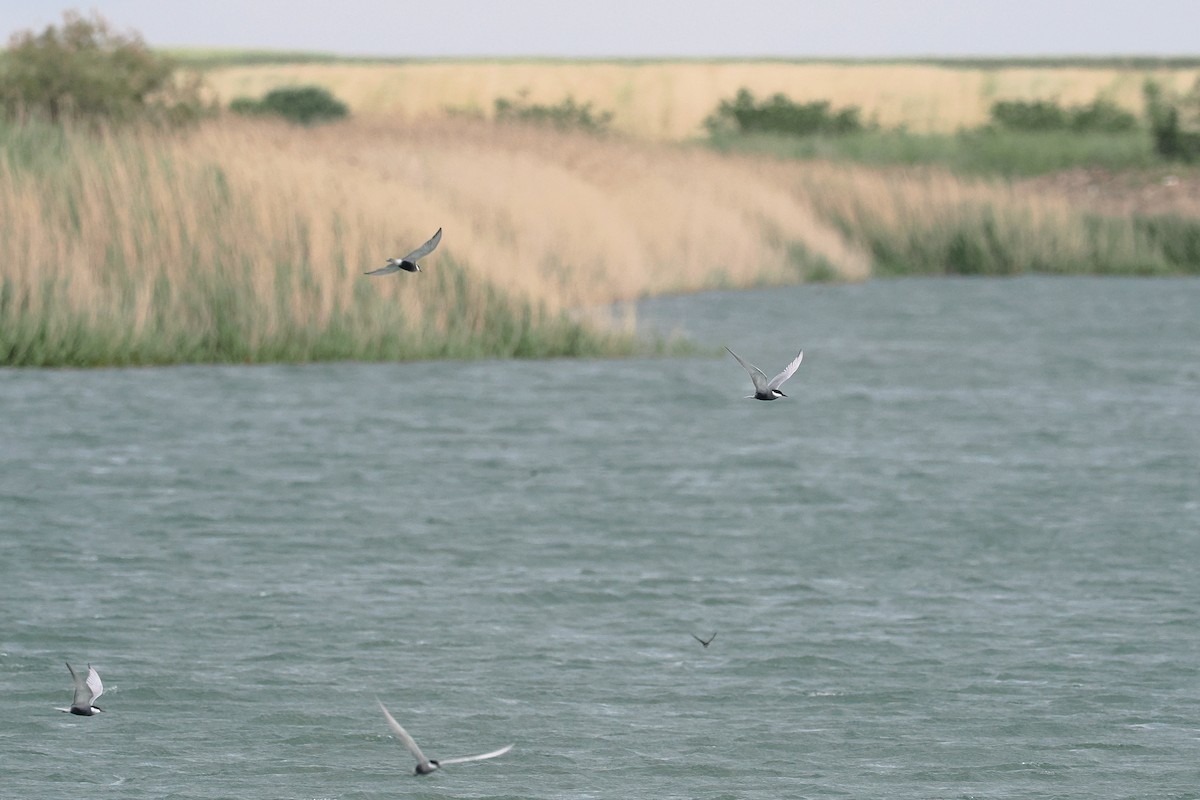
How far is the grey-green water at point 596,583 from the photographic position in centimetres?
674

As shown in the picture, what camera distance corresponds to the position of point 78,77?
27219mm

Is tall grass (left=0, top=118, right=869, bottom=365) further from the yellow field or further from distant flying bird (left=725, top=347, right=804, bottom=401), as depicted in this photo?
the yellow field

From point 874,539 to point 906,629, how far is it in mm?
2157

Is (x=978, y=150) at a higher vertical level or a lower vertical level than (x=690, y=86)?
lower

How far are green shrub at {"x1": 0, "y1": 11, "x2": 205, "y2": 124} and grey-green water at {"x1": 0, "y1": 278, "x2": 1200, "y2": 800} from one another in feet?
37.0

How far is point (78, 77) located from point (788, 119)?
3480 cm

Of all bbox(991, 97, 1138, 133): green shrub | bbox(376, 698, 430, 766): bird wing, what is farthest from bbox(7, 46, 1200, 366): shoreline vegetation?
bbox(991, 97, 1138, 133): green shrub

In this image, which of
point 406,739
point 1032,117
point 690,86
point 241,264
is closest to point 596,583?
point 406,739

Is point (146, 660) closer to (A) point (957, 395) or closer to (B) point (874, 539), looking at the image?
(B) point (874, 539)

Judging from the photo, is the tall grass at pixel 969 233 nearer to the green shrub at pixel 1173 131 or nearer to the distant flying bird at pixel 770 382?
the green shrub at pixel 1173 131

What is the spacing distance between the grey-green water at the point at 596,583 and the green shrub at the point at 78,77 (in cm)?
1128

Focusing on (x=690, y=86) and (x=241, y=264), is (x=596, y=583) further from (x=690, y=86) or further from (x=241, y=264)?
(x=690, y=86)

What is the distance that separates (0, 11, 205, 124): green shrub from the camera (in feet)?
88.8

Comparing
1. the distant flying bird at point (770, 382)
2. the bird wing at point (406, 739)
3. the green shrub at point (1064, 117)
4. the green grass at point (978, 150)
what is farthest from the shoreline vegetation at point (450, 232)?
the green shrub at point (1064, 117)
